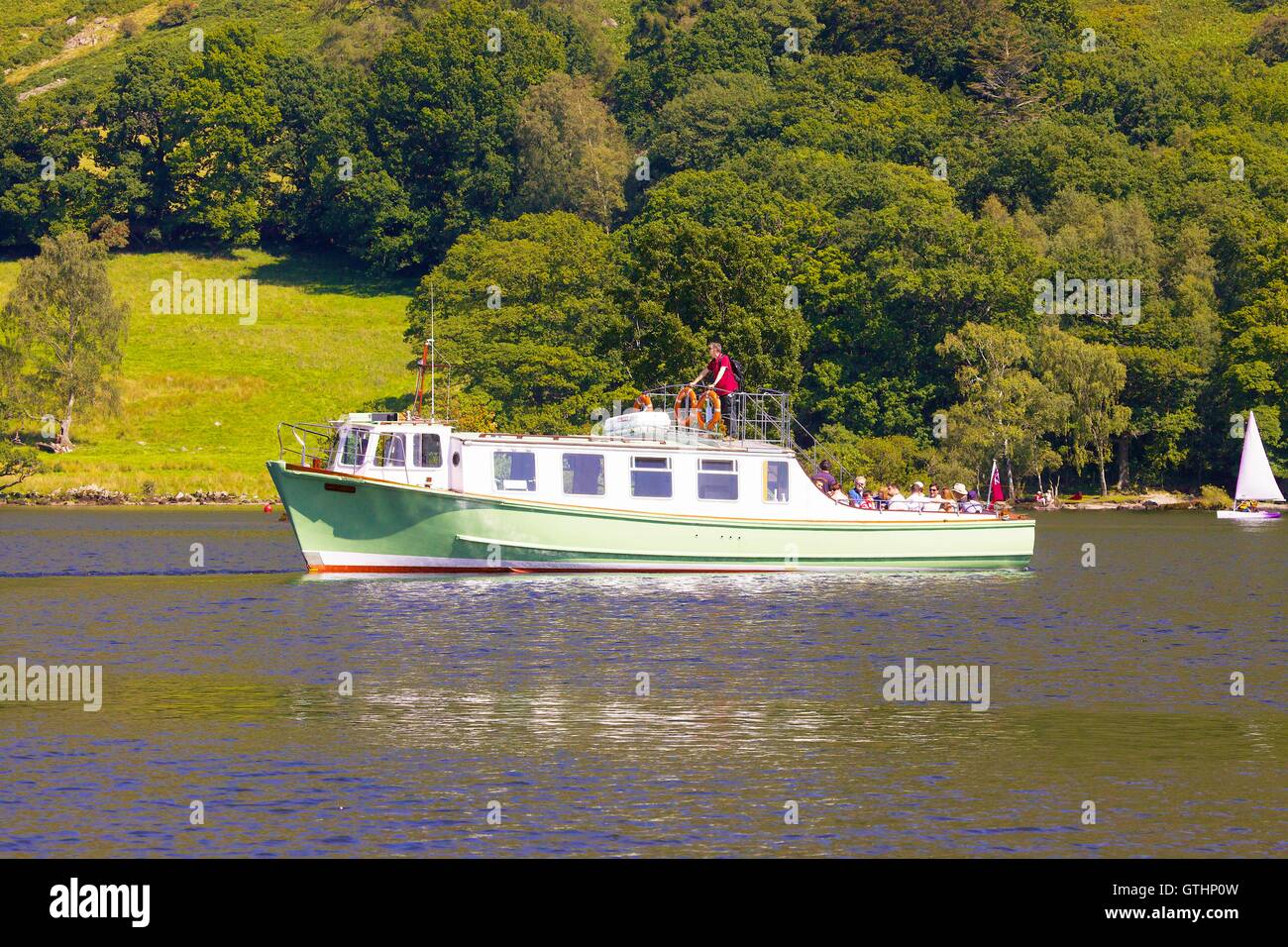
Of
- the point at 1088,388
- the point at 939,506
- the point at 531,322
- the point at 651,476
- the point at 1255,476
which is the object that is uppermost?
the point at 531,322

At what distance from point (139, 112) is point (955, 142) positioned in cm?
8178

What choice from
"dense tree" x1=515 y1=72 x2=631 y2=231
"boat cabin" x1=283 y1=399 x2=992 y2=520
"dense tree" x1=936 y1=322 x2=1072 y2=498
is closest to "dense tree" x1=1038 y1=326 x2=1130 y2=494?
"dense tree" x1=936 y1=322 x2=1072 y2=498

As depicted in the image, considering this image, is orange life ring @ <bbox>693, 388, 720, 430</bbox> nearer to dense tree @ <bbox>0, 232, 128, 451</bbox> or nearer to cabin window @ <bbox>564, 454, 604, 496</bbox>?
cabin window @ <bbox>564, 454, 604, 496</bbox>

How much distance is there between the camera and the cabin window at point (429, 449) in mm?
57625

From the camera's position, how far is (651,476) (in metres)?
59.3

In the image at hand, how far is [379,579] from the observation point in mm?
57250

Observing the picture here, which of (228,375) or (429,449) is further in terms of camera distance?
(228,375)

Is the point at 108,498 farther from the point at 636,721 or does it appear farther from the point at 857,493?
the point at 636,721

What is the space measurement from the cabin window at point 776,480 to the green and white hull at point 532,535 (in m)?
0.79

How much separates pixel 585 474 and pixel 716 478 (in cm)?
439

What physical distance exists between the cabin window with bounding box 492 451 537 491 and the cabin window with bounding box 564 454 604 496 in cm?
110

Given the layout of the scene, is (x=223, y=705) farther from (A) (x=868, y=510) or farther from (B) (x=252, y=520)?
(B) (x=252, y=520)

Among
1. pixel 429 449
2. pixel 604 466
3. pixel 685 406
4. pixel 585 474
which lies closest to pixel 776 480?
pixel 685 406
